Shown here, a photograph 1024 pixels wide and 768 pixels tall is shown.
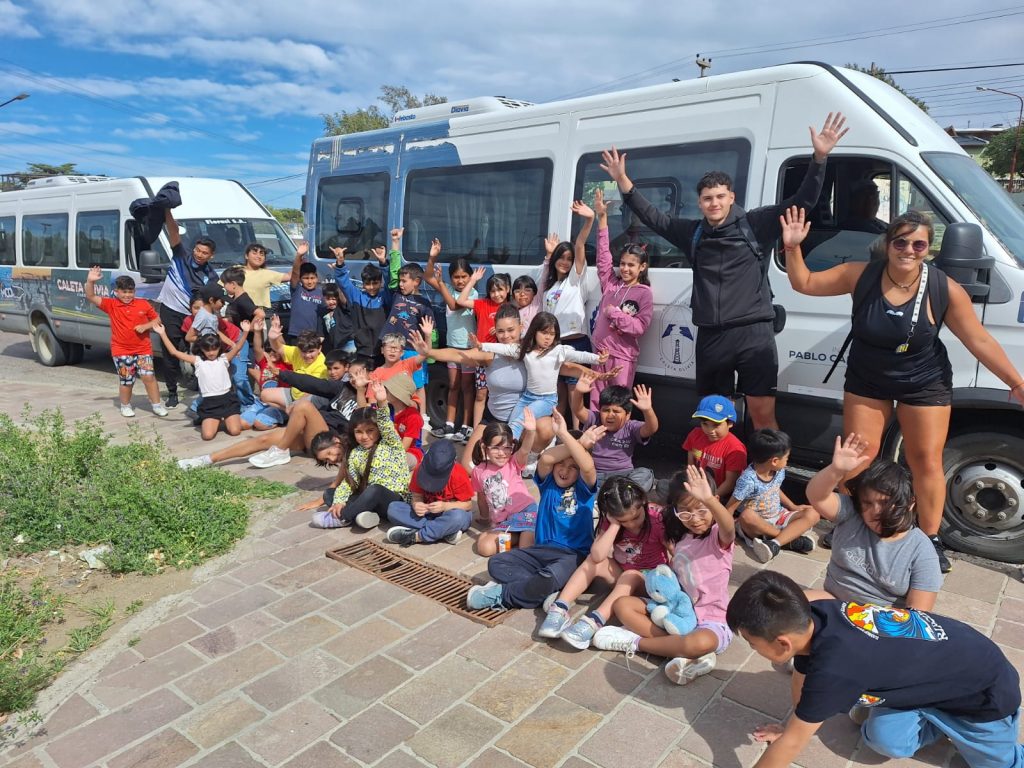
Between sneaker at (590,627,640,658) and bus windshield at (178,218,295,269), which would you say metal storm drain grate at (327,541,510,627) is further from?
bus windshield at (178,218,295,269)

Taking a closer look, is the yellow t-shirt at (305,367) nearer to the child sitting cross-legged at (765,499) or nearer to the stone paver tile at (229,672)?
the stone paver tile at (229,672)

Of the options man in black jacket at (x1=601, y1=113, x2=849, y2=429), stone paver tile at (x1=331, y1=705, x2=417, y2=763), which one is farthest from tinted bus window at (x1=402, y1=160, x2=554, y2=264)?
stone paver tile at (x1=331, y1=705, x2=417, y2=763)

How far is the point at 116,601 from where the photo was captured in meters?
3.93

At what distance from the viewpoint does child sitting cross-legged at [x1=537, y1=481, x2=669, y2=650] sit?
134 inches

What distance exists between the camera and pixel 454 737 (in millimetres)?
2777

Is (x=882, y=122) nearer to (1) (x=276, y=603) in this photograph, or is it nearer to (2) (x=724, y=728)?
(2) (x=724, y=728)

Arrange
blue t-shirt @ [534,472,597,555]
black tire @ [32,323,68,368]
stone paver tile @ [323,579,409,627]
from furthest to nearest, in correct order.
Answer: black tire @ [32,323,68,368]
blue t-shirt @ [534,472,597,555]
stone paver tile @ [323,579,409,627]

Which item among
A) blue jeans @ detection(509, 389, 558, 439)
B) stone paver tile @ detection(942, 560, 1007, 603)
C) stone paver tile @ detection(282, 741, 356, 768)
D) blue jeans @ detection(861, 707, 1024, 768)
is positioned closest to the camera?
blue jeans @ detection(861, 707, 1024, 768)

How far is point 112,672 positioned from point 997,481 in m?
4.50

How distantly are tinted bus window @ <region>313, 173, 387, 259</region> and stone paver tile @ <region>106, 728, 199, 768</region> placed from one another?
5.07 meters

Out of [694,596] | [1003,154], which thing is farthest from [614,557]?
[1003,154]

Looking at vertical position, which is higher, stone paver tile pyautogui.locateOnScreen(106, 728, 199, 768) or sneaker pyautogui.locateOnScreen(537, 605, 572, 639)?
sneaker pyautogui.locateOnScreen(537, 605, 572, 639)

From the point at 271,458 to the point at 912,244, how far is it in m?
4.88

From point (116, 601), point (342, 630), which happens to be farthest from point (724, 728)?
point (116, 601)
